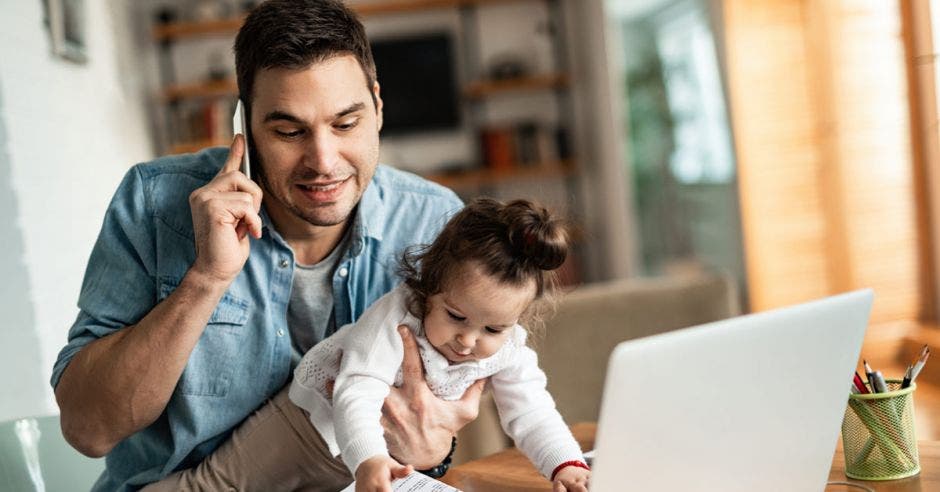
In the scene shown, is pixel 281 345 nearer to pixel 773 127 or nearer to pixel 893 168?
pixel 893 168

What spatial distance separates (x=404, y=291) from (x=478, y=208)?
160 millimetres

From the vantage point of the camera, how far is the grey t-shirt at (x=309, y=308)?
1.64m

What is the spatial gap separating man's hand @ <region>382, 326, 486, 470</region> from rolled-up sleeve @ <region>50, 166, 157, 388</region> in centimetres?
43

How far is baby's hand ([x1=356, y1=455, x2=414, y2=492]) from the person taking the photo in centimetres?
114

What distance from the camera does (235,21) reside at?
21.0 ft

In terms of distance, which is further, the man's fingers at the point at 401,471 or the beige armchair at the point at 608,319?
the beige armchair at the point at 608,319

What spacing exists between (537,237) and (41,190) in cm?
270

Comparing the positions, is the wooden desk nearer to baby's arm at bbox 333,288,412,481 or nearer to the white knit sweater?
the white knit sweater

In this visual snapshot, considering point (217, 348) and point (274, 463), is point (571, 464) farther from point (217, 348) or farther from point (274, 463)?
Result: point (217, 348)

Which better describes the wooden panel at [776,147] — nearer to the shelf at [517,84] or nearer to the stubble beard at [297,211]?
the shelf at [517,84]

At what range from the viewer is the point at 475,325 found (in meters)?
1.33

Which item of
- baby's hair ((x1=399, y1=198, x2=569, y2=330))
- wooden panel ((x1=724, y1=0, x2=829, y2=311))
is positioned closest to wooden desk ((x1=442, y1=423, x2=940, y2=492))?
baby's hair ((x1=399, y1=198, x2=569, y2=330))

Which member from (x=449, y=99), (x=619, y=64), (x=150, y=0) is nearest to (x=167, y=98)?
(x=150, y=0)

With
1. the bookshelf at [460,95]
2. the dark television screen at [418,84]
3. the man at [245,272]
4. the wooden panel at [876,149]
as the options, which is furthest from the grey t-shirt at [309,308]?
the dark television screen at [418,84]
